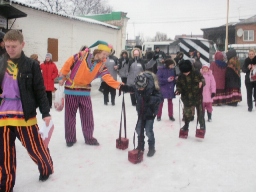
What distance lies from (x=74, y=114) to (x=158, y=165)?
5.33 ft

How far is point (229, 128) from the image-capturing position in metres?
6.41

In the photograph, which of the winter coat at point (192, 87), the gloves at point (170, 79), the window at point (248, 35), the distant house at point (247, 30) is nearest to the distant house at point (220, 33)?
the distant house at point (247, 30)

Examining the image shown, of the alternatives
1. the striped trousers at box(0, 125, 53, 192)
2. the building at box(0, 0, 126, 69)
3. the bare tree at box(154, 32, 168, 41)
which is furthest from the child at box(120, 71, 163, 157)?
the bare tree at box(154, 32, 168, 41)

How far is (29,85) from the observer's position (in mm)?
3064

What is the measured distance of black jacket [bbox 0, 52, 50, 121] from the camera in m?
3.01

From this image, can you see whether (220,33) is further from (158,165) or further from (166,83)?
(158,165)

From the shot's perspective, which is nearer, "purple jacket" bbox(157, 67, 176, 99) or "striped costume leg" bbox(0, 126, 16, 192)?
"striped costume leg" bbox(0, 126, 16, 192)

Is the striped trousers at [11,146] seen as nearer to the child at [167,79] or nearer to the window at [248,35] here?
the child at [167,79]

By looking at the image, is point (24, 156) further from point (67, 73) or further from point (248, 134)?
point (248, 134)

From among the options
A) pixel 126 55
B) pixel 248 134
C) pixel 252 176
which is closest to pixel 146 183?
pixel 252 176

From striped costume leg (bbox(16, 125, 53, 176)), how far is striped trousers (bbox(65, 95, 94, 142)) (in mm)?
1460

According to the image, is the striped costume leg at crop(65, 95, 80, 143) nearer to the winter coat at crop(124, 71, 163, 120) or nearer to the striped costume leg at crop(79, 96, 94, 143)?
the striped costume leg at crop(79, 96, 94, 143)

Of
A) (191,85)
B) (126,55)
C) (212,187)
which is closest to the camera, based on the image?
(212,187)

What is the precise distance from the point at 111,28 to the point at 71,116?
16.1m
